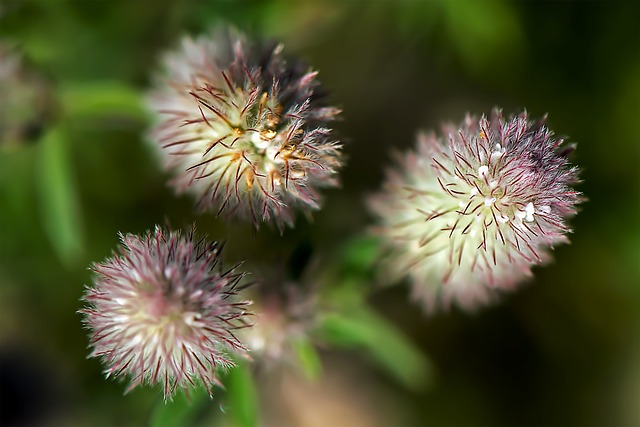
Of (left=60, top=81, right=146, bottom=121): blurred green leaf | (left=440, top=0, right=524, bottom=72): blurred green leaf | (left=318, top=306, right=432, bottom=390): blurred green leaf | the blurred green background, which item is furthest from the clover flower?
(left=440, top=0, right=524, bottom=72): blurred green leaf

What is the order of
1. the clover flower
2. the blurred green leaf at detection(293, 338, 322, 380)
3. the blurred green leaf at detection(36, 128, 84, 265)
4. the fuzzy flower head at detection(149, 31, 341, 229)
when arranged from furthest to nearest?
the blurred green leaf at detection(36, 128, 84, 265) < the blurred green leaf at detection(293, 338, 322, 380) < the clover flower < the fuzzy flower head at detection(149, 31, 341, 229)

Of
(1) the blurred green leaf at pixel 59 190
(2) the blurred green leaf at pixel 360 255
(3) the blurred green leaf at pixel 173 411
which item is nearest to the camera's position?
(3) the blurred green leaf at pixel 173 411

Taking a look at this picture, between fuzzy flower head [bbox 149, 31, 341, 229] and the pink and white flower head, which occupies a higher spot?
fuzzy flower head [bbox 149, 31, 341, 229]

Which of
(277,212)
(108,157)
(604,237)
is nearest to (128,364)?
(277,212)

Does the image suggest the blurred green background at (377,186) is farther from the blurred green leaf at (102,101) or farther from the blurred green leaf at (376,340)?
the blurred green leaf at (102,101)

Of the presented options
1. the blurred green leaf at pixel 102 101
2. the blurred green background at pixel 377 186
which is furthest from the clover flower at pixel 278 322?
the blurred green leaf at pixel 102 101

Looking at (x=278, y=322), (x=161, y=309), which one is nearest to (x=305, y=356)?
(x=278, y=322)

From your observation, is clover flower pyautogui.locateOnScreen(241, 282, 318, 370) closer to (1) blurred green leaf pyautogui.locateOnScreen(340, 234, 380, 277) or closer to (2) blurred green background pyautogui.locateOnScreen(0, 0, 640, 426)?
(1) blurred green leaf pyautogui.locateOnScreen(340, 234, 380, 277)
